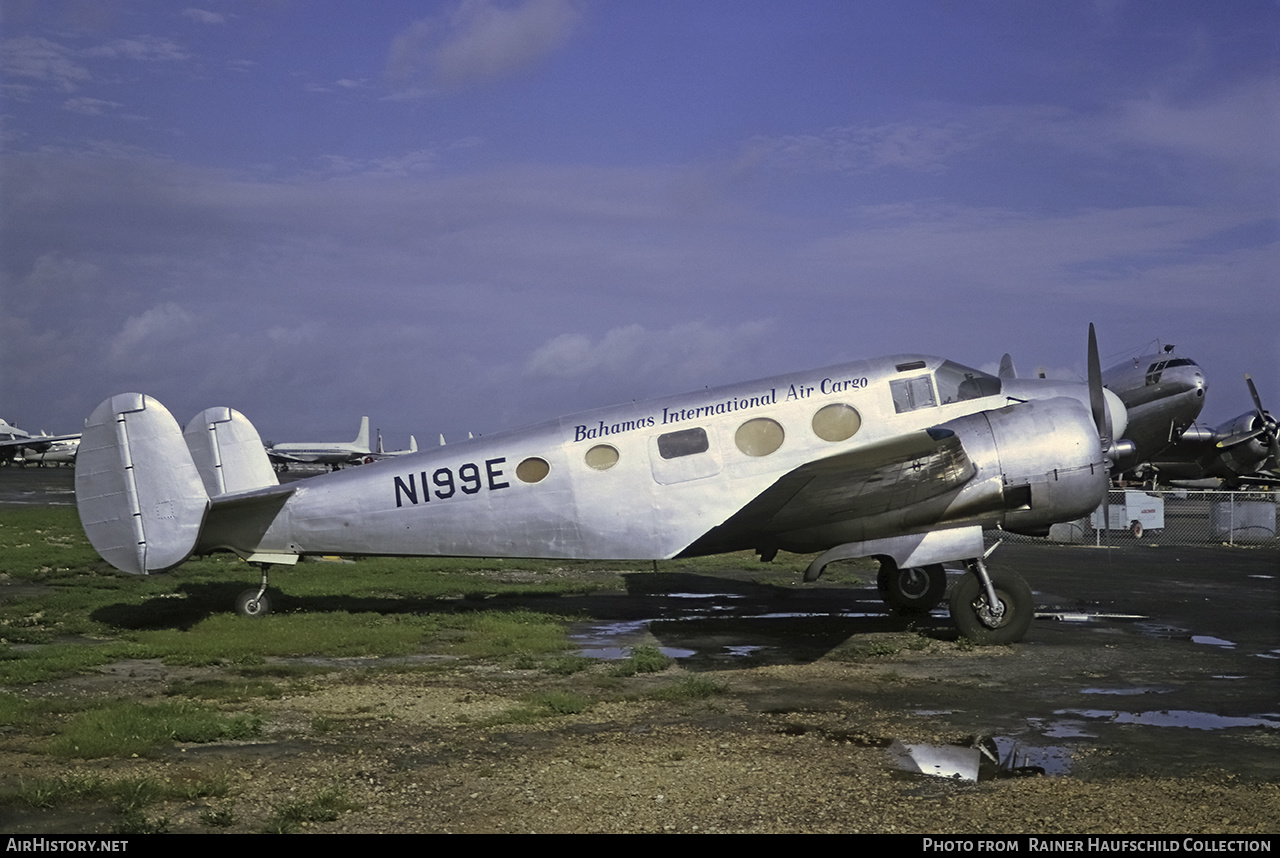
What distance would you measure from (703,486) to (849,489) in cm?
180

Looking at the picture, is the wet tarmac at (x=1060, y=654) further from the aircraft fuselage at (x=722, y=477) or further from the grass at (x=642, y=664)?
the aircraft fuselage at (x=722, y=477)

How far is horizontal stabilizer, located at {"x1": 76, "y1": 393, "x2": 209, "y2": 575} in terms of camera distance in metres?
12.6

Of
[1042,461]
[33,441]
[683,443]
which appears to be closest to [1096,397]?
[1042,461]

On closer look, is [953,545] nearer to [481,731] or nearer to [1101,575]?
[481,731]

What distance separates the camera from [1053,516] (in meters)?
12.3

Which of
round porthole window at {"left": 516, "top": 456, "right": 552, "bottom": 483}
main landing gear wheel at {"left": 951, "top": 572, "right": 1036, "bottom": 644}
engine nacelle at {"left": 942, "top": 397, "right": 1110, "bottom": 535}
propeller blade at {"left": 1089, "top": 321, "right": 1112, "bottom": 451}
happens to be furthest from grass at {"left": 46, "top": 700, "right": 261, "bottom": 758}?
propeller blade at {"left": 1089, "top": 321, "right": 1112, "bottom": 451}

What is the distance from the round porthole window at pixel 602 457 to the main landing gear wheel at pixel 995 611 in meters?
4.58

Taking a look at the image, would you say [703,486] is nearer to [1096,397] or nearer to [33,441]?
[1096,397]

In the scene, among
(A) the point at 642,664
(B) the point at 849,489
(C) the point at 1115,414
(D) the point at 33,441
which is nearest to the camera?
(A) the point at 642,664

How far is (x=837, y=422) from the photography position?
12711mm

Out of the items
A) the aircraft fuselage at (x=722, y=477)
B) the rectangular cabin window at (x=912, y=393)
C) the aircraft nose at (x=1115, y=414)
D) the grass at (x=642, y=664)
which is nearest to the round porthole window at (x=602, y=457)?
the aircraft fuselage at (x=722, y=477)

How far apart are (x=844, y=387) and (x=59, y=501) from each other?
41.5 metres

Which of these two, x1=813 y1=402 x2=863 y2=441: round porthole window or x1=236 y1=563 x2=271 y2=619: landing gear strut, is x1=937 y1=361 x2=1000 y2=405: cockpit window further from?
x1=236 y1=563 x2=271 y2=619: landing gear strut

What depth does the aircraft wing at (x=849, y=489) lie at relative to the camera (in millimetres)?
11180
